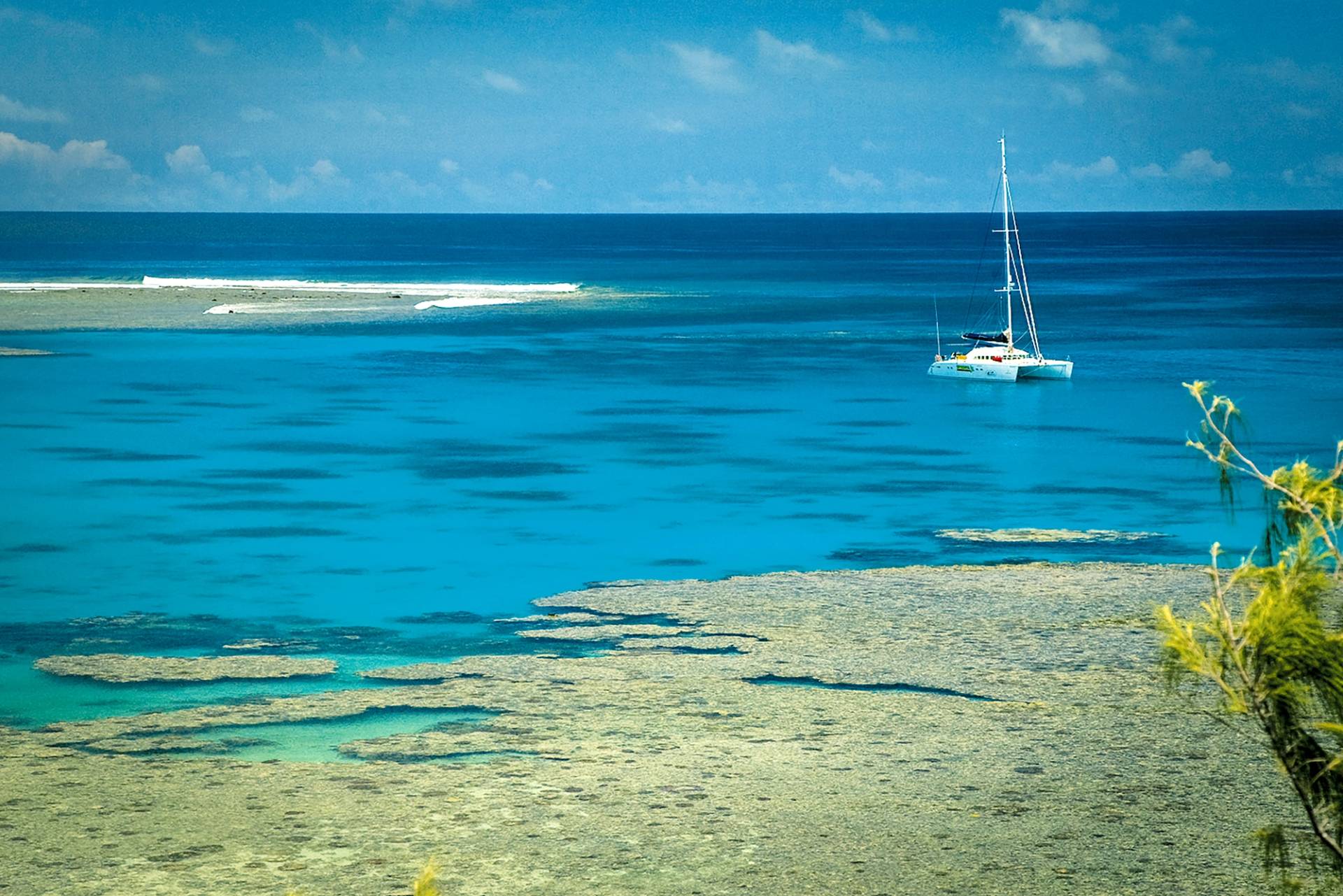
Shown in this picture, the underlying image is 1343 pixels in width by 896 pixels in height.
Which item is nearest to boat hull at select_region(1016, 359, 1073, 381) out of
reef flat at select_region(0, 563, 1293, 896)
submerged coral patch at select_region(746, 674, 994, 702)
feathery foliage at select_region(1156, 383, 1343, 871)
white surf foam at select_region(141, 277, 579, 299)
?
reef flat at select_region(0, 563, 1293, 896)

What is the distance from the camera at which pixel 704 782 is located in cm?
1187

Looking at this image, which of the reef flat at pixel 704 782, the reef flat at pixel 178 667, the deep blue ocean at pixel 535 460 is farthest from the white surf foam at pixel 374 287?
the reef flat at pixel 704 782

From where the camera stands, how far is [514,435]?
34.5m

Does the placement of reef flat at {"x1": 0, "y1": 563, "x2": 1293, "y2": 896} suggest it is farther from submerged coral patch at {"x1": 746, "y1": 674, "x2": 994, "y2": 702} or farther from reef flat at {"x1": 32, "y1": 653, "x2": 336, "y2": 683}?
reef flat at {"x1": 32, "y1": 653, "x2": 336, "y2": 683}

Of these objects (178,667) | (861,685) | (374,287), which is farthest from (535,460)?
(374,287)

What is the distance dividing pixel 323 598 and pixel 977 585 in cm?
729

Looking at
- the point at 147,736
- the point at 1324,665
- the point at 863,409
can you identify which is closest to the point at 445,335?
the point at 863,409

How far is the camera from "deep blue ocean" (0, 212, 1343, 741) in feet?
64.2

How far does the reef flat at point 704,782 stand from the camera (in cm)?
1031

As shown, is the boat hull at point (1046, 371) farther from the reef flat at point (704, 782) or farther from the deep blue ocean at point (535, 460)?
the reef flat at point (704, 782)

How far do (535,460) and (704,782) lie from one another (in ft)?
64.3

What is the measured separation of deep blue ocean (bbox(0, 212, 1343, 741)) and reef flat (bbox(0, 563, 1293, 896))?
193 cm

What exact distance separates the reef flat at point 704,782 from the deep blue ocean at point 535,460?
193cm

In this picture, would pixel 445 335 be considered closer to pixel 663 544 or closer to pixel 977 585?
pixel 663 544
